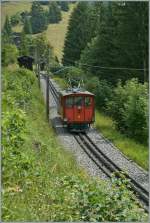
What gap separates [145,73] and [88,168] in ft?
77.9

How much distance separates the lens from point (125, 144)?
1096 inches

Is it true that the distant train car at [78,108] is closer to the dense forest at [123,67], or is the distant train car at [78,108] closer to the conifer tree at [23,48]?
the dense forest at [123,67]

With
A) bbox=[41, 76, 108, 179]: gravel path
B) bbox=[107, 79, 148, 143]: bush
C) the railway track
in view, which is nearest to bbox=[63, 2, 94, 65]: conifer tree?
bbox=[41, 76, 108, 179]: gravel path

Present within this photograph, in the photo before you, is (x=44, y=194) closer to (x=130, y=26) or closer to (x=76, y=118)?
(x=76, y=118)

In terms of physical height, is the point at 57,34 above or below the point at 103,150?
below

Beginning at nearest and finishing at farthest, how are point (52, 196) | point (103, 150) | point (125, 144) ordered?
point (52, 196), point (103, 150), point (125, 144)

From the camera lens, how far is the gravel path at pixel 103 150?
2072 cm

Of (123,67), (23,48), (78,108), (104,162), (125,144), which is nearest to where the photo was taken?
(104,162)

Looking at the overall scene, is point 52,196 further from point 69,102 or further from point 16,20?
point 16,20

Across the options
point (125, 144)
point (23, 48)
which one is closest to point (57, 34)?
point (23, 48)

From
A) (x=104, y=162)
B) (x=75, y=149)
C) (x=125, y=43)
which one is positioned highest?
(x=125, y=43)

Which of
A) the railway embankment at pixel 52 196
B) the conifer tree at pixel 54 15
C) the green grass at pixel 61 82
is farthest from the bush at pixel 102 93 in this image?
the conifer tree at pixel 54 15

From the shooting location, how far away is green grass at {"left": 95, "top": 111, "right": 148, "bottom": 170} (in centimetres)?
2376

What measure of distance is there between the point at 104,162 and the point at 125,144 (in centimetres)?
510
